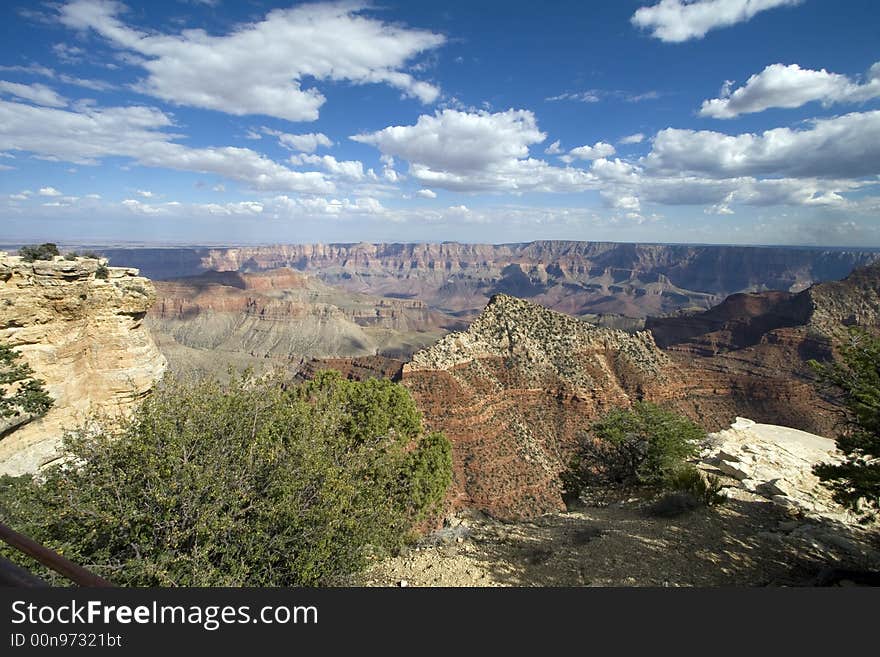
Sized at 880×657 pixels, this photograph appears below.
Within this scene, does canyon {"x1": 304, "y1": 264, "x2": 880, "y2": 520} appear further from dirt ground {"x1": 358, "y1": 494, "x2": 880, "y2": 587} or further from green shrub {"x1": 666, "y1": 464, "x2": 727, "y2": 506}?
dirt ground {"x1": 358, "y1": 494, "x2": 880, "y2": 587}

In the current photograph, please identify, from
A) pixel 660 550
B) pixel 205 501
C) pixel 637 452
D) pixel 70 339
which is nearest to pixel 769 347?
pixel 637 452

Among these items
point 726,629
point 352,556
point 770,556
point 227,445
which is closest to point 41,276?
point 227,445

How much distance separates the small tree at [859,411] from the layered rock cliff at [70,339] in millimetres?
24524

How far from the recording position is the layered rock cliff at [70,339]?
1730 cm

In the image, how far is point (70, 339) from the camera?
62.9ft

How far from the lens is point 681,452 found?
21.4 m

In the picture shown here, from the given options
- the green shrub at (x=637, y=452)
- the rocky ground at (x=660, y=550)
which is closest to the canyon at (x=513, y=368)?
the rocky ground at (x=660, y=550)

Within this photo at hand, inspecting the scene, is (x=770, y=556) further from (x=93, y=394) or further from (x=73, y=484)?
(x=93, y=394)

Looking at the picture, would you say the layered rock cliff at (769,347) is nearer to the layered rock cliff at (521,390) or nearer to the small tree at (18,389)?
the layered rock cliff at (521,390)

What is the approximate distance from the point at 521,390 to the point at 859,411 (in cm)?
3650

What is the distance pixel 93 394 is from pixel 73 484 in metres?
14.2

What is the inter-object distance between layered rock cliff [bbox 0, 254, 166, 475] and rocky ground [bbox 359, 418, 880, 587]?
15320 millimetres

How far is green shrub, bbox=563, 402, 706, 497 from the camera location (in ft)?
69.1

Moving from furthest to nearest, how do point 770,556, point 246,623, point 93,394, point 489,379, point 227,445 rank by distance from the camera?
point 489,379 < point 93,394 < point 770,556 < point 227,445 < point 246,623
